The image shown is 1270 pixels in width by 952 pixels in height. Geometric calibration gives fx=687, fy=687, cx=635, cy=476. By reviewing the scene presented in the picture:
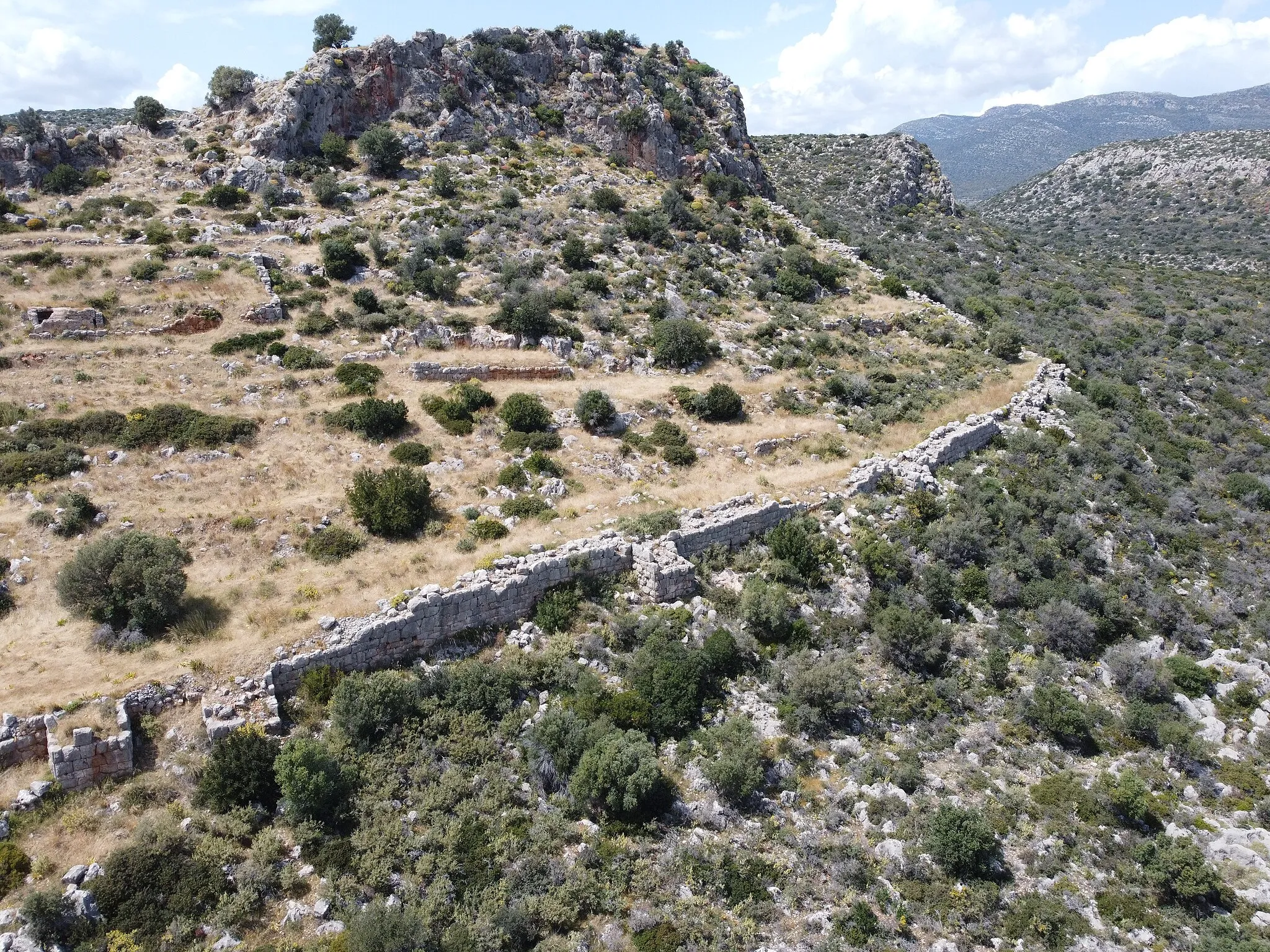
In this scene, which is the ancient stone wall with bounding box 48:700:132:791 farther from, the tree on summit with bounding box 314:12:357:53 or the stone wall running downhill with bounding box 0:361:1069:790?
the tree on summit with bounding box 314:12:357:53

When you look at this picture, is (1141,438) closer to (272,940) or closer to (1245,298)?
(1245,298)

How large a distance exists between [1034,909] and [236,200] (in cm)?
5004

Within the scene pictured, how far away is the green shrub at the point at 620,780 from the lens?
43.0 feet

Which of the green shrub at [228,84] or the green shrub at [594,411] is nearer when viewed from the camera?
the green shrub at [594,411]

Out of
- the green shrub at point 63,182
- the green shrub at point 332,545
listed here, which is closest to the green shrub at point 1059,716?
the green shrub at point 332,545

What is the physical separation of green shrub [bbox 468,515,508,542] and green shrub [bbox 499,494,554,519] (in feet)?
2.49

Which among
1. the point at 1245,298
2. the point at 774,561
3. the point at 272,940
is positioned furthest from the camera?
the point at 1245,298

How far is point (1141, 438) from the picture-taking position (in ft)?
108

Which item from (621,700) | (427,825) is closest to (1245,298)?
(621,700)

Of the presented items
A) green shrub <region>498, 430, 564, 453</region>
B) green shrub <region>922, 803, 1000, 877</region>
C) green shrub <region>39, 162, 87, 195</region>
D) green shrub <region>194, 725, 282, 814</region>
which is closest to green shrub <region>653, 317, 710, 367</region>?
green shrub <region>498, 430, 564, 453</region>

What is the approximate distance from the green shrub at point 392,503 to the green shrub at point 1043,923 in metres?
16.3

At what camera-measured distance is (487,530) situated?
64.6ft

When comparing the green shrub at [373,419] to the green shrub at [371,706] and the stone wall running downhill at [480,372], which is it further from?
the green shrub at [371,706]

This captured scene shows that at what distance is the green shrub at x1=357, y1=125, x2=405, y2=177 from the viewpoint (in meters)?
45.8
